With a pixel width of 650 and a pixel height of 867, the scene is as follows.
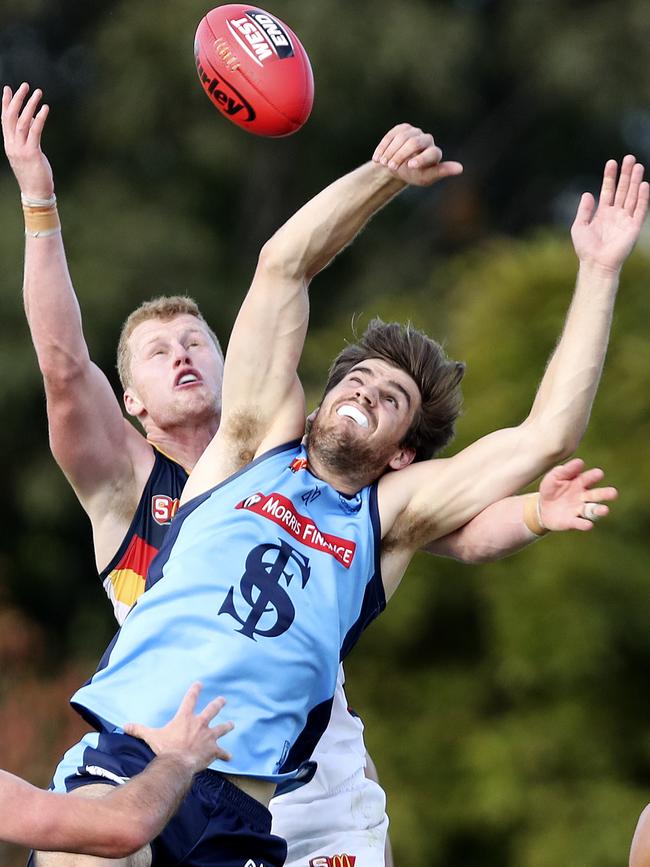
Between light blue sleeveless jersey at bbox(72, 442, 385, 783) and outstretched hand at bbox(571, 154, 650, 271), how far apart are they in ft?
3.26

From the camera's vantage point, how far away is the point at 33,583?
17.8 m

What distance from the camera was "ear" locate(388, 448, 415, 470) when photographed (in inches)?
207

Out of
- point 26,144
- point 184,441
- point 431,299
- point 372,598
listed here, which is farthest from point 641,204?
point 431,299

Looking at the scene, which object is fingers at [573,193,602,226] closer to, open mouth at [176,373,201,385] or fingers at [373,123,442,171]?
fingers at [373,123,442,171]

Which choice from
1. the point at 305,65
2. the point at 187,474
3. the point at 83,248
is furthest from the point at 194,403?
the point at 83,248

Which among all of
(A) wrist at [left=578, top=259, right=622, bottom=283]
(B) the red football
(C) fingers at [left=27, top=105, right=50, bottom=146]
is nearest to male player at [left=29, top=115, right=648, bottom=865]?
(A) wrist at [left=578, top=259, right=622, bottom=283]

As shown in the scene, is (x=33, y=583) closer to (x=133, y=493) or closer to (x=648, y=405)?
(x=648, y=405)

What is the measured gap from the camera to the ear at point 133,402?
583 cm

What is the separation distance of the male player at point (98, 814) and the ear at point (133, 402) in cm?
186

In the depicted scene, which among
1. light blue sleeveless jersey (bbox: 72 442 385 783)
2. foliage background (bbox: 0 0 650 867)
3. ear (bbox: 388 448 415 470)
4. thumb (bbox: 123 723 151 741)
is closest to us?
thumb (bbox: 123 723 151 741)

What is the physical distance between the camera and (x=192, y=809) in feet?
15.1

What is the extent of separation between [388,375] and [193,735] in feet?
4.71

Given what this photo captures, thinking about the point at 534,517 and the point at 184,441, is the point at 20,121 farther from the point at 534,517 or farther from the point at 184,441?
the point at 534,517

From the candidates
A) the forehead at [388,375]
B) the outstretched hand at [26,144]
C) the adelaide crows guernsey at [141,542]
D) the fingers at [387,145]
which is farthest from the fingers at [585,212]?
the outstretched hand at [26,144]
